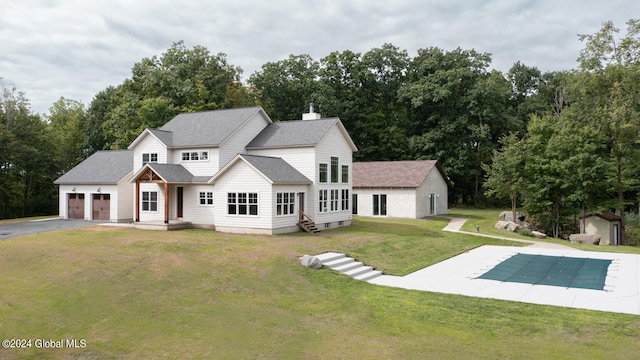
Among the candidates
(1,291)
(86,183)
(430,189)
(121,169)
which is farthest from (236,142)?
(430,189)

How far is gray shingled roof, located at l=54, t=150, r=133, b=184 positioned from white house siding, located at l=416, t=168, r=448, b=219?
22838 mm

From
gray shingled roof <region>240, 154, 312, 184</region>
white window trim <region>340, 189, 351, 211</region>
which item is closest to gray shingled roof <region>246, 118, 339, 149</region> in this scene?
gray shingled roof <region>240, 154, 312, 184</region>

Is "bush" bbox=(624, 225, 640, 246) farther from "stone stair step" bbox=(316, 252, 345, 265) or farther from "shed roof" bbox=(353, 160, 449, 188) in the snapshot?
"stone stair step" bbox=(316, 252, 345, 265)

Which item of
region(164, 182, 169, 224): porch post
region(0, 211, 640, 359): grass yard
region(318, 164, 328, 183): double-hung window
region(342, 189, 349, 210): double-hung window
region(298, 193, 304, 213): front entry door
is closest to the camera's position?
region(0, 211, 640, 359): grass yard

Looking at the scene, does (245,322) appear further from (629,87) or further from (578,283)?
(629,87)

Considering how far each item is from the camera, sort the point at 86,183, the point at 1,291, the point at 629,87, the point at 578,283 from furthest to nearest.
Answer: the point at 629,87 → the point at 86,183 → the point at 578,283 → the point at 1,291

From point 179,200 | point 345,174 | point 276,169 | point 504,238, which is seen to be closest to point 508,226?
point 504,238

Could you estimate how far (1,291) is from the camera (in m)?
14.5

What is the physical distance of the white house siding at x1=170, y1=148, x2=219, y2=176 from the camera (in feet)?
88.7

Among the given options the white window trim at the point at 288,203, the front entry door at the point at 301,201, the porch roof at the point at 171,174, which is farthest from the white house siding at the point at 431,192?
the porch roof at the point at 171,174

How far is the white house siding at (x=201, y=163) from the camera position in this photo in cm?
2705

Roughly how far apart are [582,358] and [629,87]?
3218cm

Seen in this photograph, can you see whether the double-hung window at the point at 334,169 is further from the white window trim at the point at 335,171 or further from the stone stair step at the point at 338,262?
the stone stair step at the point at 338,262

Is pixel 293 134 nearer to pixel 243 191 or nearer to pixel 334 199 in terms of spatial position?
pixel 334 199
